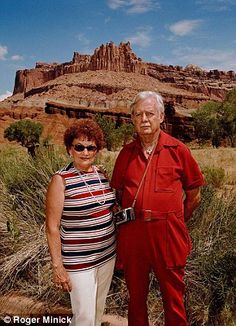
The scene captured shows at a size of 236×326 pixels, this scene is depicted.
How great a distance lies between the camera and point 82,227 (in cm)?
287

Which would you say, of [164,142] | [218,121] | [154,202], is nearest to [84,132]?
[164,142]

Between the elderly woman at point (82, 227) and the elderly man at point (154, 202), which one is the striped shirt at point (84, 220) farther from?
the elderly man at point (154, 202)

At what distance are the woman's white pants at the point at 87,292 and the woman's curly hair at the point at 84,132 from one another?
886 millimetres

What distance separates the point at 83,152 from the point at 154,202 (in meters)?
0.60

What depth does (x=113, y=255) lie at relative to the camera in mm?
3119

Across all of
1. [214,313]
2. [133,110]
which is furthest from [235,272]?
[133,110]

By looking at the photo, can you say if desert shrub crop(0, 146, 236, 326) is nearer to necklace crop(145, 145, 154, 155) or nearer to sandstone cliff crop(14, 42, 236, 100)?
necklace crop(145, 145, 154, 155)

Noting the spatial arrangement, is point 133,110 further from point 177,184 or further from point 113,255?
point 113,255

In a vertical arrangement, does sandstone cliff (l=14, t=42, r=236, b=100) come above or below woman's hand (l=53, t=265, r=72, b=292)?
above

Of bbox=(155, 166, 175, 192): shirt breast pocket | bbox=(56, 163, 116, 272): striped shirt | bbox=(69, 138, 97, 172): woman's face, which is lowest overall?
bbox=(56, 163, 116, 272): striped shirt

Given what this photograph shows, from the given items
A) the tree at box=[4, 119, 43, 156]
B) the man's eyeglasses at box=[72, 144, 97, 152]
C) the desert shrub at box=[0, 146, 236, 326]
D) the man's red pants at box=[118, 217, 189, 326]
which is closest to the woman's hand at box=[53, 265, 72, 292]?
the man's red pants at box=[118, 217, 189, 326]

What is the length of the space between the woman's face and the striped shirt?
0.05 meters

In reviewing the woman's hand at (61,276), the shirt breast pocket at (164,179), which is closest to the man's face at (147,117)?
the shirt breast pocket at (164,179)

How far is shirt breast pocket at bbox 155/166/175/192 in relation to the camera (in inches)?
117
